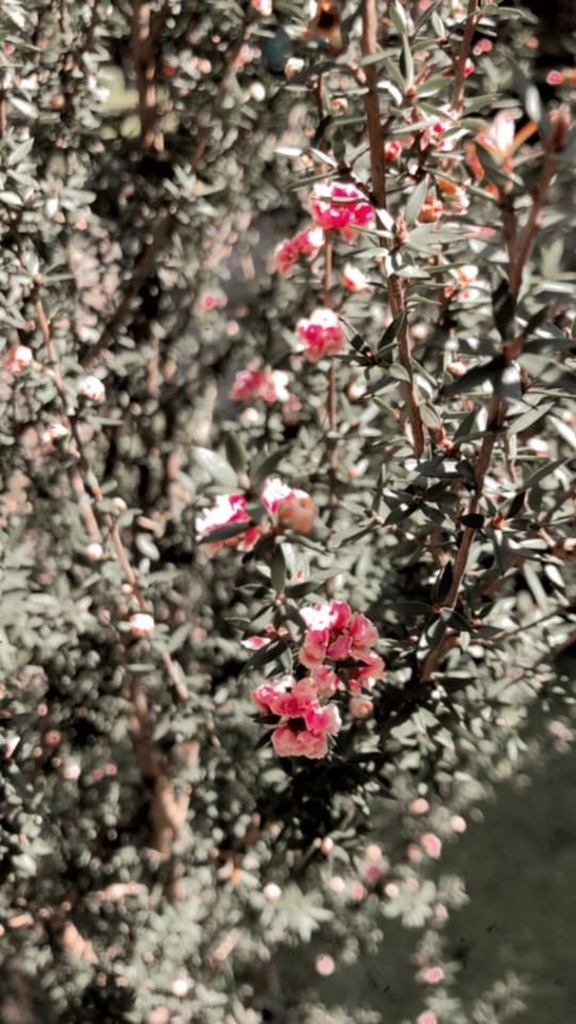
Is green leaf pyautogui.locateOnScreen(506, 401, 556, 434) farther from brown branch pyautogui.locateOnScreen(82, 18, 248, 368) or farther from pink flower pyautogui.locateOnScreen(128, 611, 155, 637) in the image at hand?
brown branch pyautogui.locateOnScreen(82, 18, 248, 368)

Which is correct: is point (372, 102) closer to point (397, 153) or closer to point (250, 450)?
point (397, 153)

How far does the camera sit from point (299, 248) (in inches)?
73.0

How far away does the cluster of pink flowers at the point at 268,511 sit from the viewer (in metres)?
1.02

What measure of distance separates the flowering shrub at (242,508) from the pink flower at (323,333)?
0.01 meters

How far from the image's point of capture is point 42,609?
6.38 ft

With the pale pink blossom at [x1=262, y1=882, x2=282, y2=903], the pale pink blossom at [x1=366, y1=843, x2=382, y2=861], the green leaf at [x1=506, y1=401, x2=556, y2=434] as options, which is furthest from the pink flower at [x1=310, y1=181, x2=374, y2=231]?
the pale pink blossom at [x1=366, y1=843, x2=382, y2=861]

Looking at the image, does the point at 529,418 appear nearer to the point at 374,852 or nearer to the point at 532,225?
the point at 532,225

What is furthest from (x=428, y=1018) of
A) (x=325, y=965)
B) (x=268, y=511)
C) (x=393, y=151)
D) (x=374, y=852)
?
(x=393, y=151)

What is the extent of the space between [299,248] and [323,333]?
0.71 ft

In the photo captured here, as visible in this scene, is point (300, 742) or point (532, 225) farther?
point (300, 742)

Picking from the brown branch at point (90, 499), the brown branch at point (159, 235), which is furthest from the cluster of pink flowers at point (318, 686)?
the brown branch at point (159, 235)

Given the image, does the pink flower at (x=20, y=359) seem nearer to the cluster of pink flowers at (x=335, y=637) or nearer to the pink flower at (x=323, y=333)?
the pink flower at (x=323, y=333)

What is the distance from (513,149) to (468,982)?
11.1 feet

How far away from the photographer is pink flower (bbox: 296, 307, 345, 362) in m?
1.76
